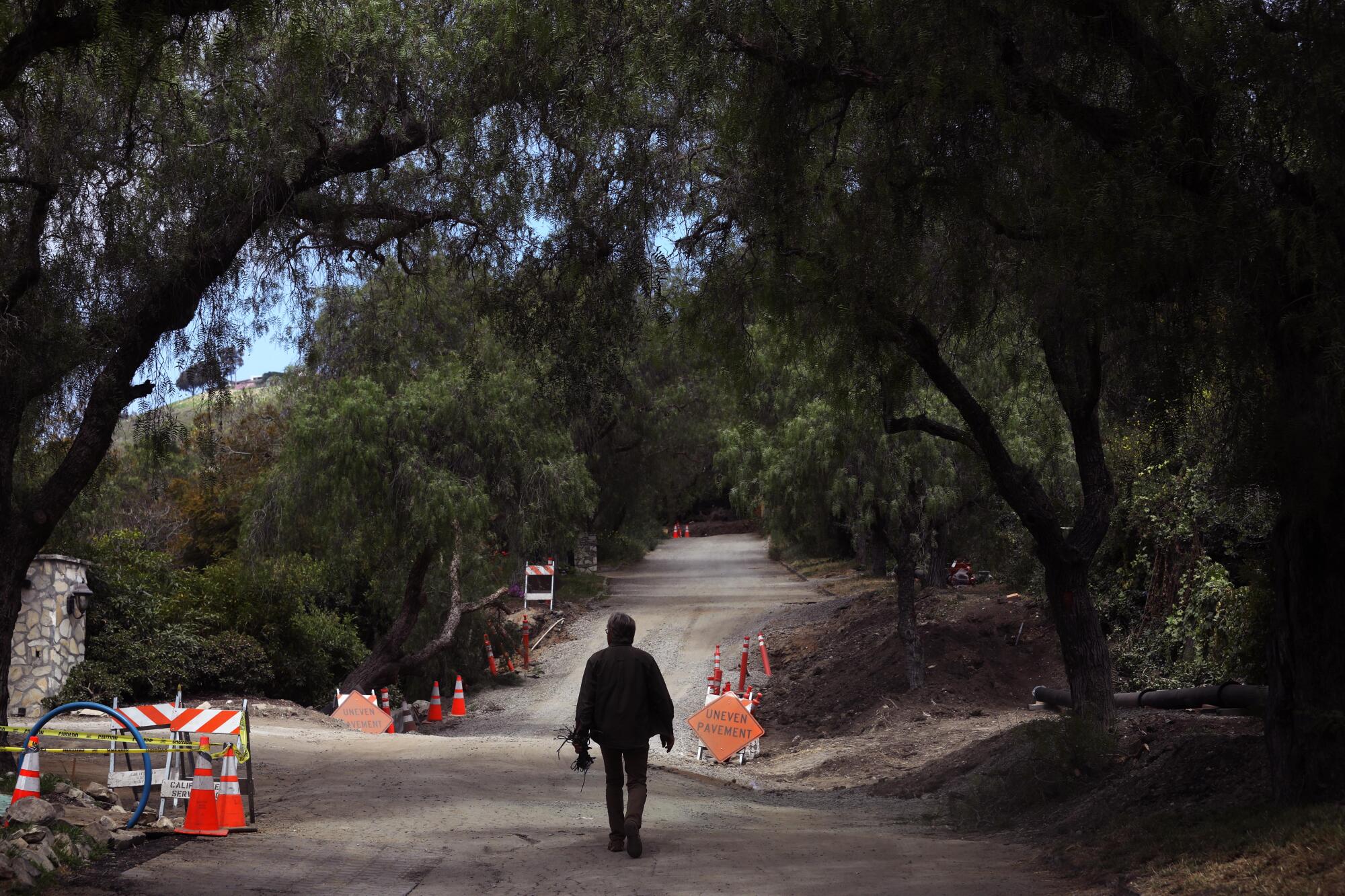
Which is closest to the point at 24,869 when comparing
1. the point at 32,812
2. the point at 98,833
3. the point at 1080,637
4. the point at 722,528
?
the point at 32,812

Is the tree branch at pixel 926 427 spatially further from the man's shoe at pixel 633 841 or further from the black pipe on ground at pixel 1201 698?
the man's shoe at pixel 633 841

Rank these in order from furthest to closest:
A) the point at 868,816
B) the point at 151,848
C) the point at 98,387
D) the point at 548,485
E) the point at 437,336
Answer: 1. the point at 548,485
2. the point at 437,336
3. the point at 868,816
4. the point at 98,387
5. the point at 151,848

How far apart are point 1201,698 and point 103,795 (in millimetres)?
10300

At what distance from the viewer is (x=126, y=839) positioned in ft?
26.7

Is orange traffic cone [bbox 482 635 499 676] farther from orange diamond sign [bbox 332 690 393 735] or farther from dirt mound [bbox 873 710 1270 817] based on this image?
dirt mound [bbox 873 710 1270 817]

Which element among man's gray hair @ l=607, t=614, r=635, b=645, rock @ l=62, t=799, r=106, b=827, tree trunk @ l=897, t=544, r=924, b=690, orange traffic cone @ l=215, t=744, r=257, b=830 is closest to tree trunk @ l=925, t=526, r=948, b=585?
tree trunk @ l=897, t=544, r=924, b=690

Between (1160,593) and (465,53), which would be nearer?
(465,53)

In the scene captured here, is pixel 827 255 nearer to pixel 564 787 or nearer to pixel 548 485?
pixel 564 787

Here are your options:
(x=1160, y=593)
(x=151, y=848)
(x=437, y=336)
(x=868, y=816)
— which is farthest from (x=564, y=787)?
(x=437, y=336)

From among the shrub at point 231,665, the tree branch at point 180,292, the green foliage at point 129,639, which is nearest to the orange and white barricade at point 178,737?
the tree branch at point 180,292

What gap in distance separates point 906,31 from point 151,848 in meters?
7.81

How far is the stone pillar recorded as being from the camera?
45250mm

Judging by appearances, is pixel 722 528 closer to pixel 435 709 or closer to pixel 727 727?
pixel 435 709

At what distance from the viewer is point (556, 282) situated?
1290 centimetres
